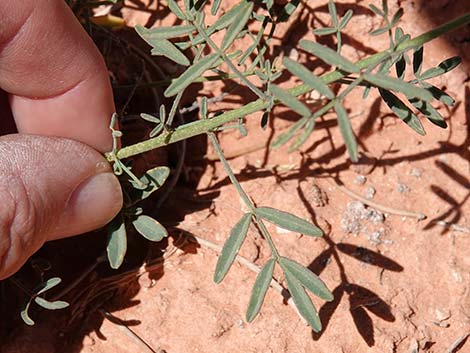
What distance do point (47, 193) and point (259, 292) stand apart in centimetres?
65

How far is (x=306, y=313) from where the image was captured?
177cm

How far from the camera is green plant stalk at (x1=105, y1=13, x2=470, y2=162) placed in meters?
1.58

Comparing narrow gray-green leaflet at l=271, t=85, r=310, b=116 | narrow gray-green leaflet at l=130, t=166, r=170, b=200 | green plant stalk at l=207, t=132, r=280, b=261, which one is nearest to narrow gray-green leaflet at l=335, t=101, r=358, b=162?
narrow gray-green leaflet at l=271, t=85, r=310, b=116

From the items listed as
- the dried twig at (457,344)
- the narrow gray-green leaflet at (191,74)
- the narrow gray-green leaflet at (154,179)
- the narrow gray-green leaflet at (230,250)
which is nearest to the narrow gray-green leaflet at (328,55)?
the narrow gray-green leaflet at (191,74)

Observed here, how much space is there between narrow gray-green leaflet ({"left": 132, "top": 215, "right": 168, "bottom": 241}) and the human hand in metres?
0.08

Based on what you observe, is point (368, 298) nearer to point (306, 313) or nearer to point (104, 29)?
point (306, 313)

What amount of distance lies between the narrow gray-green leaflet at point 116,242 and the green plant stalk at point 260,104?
7.5 inches

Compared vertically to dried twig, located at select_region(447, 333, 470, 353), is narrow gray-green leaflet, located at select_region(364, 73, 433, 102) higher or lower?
higher

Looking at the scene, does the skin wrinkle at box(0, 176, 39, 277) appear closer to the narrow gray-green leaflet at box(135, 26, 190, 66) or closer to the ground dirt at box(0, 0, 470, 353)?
the ground dirt at box(0, 0, 470, 353)

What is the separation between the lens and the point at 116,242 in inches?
80.7

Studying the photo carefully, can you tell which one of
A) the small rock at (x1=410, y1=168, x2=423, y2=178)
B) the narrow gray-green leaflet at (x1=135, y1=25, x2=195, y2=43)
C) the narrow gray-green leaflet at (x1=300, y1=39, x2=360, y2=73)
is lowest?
the small rock at (x1=410, y1=168, x2=423, y2=178)

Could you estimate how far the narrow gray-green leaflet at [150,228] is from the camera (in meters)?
2.02

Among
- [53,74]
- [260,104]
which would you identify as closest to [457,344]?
[260,104]

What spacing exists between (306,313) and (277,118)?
82cm
